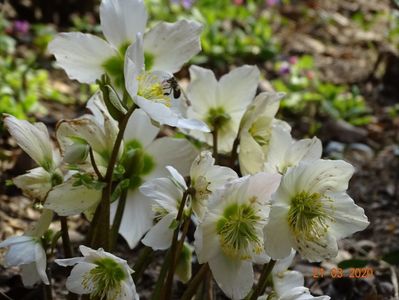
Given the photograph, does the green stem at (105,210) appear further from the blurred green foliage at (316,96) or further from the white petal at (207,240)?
the blurred green foliage at (316,96)

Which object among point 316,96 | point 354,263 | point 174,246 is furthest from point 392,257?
point 316,96

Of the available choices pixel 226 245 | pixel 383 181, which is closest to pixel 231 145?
pixel 226 245

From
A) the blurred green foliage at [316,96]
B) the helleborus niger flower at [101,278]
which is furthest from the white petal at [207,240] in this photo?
the blurred green foliage at [316,96]

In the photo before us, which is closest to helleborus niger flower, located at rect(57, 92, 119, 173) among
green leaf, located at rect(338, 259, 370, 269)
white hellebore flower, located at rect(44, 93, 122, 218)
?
white hellebore flower, located at rect(44, 93, 122, 218)

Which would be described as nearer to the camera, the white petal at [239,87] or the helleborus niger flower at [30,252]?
the helleborus niger flower at [30,252]

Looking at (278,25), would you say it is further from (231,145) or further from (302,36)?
(231,145)

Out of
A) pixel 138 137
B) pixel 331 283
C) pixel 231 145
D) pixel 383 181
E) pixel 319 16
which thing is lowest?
pixel 319 16

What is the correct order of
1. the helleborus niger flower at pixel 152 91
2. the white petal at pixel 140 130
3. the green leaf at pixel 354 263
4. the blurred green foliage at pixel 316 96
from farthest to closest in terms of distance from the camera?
the blurred green foliage at pixel 316 96
the green leaf at pixel 354 263
the white petal at pixel 140 130
the helleborus niger flower at pixel 152 91
